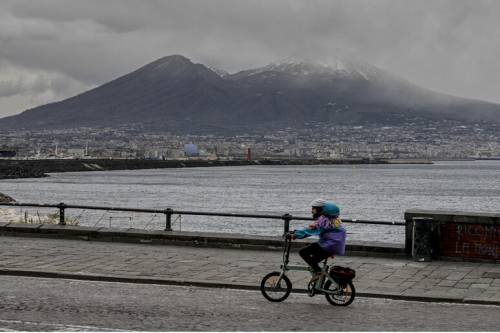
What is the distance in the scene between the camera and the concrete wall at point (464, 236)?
648 inches

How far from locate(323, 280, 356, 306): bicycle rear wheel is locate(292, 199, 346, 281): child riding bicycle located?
12.3 inches

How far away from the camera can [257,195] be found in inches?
3991

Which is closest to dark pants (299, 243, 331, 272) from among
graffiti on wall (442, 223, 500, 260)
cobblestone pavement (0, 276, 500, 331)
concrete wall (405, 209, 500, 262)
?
cobblestone pavement (0, 276, 500, 331)

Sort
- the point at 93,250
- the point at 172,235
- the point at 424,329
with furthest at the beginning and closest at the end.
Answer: the point at 172,235
the point at 93,250
the point at 424,329

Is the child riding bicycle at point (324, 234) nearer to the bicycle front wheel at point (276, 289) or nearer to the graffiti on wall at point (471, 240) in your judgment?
the bicycle front wheel at point (276, 289)

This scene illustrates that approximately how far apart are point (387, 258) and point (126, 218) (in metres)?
42.1

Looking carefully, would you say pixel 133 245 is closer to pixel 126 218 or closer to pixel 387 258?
Answer: pixel 387 258

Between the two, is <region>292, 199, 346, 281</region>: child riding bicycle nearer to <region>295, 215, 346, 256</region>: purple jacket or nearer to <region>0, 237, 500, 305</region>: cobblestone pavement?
<region>295, 215, 346, 256</region>: purple jacket

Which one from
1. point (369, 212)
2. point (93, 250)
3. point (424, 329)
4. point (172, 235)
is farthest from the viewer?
point (369, 212)

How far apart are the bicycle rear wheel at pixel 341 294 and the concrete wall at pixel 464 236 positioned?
16.4 feet

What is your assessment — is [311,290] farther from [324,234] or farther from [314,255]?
[324,234]

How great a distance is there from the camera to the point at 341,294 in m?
12.1

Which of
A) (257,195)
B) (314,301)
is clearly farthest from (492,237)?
(257,195)

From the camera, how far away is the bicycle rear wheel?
12117mm
